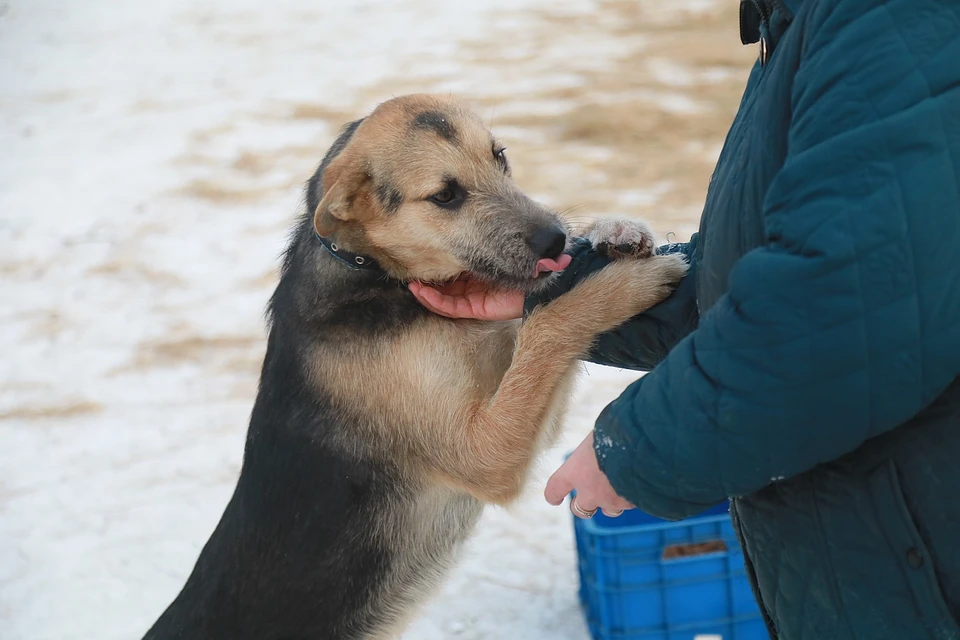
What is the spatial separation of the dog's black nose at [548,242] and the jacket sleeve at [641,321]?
0.07 m

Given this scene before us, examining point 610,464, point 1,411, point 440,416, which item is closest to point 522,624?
point 440,416

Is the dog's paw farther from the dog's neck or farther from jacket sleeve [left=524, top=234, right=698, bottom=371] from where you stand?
the dog's neck

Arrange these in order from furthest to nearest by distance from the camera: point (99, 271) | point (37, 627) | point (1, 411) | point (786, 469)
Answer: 1. point (99, 271)
2. point (1, 411)
3. point (37, 627)
4. point (786, 469)

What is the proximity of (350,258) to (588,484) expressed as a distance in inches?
57.1

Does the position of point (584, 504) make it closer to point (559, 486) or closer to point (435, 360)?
point (559, 486)

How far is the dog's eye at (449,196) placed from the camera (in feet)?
10.2

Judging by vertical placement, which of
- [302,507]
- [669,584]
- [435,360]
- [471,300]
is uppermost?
[471,300]

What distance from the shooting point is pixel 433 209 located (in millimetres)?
3100

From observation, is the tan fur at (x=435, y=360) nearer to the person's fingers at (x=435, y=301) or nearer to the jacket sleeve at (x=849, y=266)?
the person's fingers at (x=435, y=301)

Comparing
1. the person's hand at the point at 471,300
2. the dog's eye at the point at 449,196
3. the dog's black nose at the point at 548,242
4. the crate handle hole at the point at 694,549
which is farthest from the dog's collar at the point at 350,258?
the crate handle hole at the point at 694,549

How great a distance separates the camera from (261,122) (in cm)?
1112

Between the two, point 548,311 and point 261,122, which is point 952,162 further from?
point 261,122

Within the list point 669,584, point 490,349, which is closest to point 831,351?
point 490,349

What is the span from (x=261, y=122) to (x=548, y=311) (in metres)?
9.02
